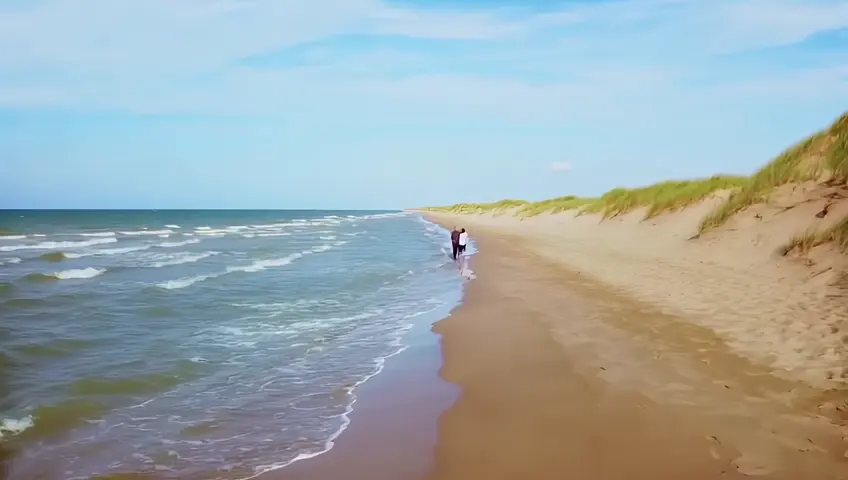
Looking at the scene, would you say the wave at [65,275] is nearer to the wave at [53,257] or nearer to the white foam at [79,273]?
the white foam at [79,273]

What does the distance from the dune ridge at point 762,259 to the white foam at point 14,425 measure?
27.7 feet

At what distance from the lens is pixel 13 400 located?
701 cm

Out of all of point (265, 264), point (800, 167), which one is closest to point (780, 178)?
point (800, 167)

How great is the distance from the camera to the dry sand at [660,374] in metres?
4.59

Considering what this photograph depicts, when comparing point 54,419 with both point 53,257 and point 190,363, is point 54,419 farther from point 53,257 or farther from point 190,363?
point 53,257

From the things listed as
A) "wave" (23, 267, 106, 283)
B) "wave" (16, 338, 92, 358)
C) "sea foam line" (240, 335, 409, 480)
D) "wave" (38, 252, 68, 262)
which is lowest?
"sea foam line" (240, 335, 409, 480)

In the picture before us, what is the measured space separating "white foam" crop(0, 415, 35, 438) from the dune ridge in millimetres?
8438

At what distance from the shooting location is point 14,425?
6152 millimetres

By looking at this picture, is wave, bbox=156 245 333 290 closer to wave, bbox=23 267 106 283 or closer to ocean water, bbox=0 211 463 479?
ocean water, bbox=0 211 463 479

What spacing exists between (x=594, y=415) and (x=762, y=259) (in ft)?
30.0

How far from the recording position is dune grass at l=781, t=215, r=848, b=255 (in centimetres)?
1025

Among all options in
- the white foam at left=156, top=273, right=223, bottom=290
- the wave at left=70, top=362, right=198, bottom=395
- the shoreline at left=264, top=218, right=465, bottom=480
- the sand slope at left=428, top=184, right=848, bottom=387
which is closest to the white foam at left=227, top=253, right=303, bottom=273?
the white foam at left=156, top=273, right=223, bottom=290

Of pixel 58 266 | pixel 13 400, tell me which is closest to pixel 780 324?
pixel 13 400

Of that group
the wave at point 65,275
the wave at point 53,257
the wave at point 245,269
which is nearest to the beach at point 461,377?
the wave at point 245,269
